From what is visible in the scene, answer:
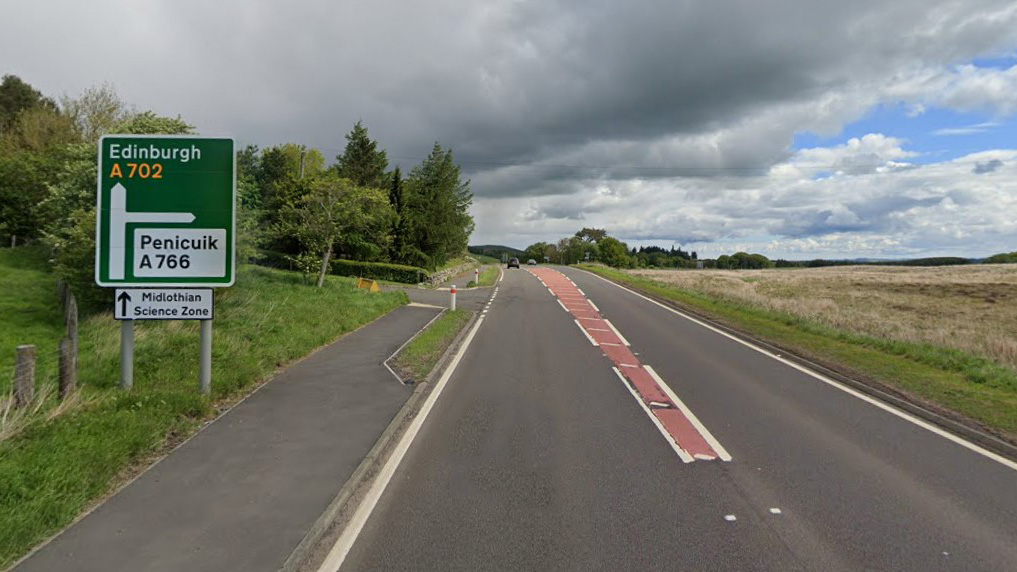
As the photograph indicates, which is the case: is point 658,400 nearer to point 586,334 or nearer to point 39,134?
point 586,334

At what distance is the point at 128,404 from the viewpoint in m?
6.55

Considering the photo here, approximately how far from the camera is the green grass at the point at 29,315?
1116cm

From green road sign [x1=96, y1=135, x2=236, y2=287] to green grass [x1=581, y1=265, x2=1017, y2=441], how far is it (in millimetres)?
10371

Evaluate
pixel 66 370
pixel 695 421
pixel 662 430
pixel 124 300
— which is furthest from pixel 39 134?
pixel 695 421

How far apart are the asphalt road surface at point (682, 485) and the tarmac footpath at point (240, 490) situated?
61cm

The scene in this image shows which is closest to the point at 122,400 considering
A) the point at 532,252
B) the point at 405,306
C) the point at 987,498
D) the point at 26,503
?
the point at 26,503

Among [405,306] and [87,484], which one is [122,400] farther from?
[405,306]

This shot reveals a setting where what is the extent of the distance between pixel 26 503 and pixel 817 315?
67.7 feet

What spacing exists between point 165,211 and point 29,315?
1194cm

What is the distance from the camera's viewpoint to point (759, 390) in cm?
906

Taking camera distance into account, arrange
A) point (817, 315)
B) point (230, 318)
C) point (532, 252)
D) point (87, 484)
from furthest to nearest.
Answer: point (532, 252) → point (817, 315) → point (230, 318) → point (87, 484)

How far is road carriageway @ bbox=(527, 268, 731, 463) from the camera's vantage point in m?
6.22

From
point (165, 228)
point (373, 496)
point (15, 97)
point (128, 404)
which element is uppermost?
point (15, 97)

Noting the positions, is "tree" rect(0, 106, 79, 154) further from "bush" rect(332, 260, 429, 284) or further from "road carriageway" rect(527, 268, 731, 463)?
"road carriageway" rect(527, 268, 731, 463)
